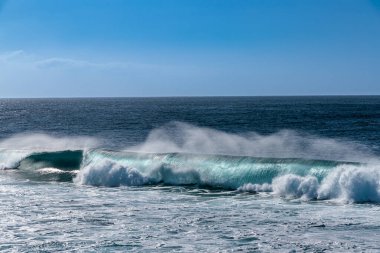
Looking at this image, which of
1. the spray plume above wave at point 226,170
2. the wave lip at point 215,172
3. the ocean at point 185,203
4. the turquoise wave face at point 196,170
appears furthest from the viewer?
the turquoise wave face at point 196,170

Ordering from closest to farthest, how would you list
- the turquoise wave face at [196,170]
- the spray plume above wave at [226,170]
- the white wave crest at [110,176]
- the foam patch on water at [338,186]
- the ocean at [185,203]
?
the ocean at [185,203], the foam patch on water at [338,186], the spray plume above wave at [226,170], the turquoise wave face at [196,170], the white wave crest at [110,176]

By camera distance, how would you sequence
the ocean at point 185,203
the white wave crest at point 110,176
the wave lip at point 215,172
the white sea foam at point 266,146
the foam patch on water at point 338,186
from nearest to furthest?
the ocean at point 185,203, the foam patch on water at point 338,186, the wave lip at point 215,172, the white wave crest at point 110,176, the white sea foam at point 266,146

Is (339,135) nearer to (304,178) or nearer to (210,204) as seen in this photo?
(304,178)

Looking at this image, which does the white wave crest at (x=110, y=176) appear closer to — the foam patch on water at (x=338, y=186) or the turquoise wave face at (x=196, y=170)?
the turquoise wave face at (x=196, y=170)

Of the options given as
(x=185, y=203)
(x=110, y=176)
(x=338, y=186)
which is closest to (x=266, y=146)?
(x=110, y=176)

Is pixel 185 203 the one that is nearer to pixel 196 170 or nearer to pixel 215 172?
pixel 215 172

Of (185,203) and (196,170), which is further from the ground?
(196,170)

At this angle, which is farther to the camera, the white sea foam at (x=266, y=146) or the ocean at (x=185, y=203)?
the white sea foam at (x=266, y=146)

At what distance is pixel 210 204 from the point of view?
65.4 ft

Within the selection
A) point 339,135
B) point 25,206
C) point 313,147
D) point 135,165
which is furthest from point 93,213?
point 339,135

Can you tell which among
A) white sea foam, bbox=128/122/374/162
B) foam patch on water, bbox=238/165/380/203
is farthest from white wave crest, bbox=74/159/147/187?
white sea foam, bbox=128/122/374/162

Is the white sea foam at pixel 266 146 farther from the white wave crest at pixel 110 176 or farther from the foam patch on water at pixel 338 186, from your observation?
the foam patch on water at pixel 338 186

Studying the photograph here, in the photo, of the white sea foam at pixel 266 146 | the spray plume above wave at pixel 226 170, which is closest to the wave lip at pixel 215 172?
the spray plume above wave at pixel 226 170

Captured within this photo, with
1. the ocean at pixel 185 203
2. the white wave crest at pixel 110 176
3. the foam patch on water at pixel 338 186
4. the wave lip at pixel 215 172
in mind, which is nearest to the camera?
the ocean at pixel 185 203
